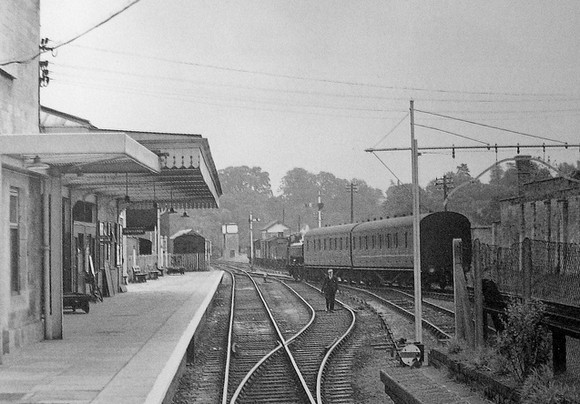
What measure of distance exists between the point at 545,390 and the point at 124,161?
771 centimetres

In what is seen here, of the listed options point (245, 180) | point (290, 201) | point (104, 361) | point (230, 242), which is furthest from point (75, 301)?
point (245, 180)

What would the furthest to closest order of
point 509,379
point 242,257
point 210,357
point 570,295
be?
1. point 242,257
2. point 210,357
3. point 570,295
4. point 509,379

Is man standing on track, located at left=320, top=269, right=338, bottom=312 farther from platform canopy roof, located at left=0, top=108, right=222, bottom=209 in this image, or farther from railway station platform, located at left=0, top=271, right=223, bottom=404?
railway station platform, located at left=0, top=271, right=223, bottom=404

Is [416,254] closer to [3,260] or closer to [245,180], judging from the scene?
[3,260]

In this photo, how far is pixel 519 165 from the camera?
3947 centimetres

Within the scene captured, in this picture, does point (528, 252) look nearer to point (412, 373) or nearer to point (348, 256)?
point (412, 373)

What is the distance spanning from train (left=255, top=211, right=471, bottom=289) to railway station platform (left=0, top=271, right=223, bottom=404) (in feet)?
35.8

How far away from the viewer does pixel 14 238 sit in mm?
11930

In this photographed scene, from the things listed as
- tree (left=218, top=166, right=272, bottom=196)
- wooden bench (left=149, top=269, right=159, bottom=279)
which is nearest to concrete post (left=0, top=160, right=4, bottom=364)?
wooden bench (left=149, top=269, right=159, bottom=279)

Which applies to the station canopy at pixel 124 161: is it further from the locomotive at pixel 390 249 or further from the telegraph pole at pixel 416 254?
the locomotive at pixel 390 249

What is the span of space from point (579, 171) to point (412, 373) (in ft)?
54.7

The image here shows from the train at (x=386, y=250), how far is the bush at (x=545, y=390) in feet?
50.7

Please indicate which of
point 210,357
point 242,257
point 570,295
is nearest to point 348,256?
point 210,357

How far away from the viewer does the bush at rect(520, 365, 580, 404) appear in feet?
23.2
